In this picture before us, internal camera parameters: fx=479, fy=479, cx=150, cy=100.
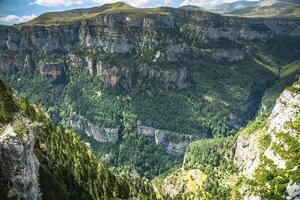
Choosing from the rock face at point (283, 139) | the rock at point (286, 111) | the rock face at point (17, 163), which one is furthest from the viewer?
the rock at point (286, 111)

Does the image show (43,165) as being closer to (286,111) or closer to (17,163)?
(17,163)

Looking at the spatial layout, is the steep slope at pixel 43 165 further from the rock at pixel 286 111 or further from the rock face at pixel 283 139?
the rock at pixel 286 111

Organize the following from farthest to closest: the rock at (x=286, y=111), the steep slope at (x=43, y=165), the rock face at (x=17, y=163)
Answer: the rock at (x=286, y=111), the steep slope at (x=43, y=165), the rock face at (x=17, y=163)

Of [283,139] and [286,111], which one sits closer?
[283,139]

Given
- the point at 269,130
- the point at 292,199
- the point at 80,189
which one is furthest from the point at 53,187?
the point at 269,130

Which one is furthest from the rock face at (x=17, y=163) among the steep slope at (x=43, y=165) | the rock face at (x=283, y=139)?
the rock face at (x=283, y=139)

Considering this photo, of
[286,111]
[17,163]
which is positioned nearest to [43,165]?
[17,163]

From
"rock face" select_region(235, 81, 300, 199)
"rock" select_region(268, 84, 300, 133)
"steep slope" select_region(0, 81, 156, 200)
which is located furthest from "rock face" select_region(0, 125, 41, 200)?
"rock" select_region(268, 84, 300, 133)
